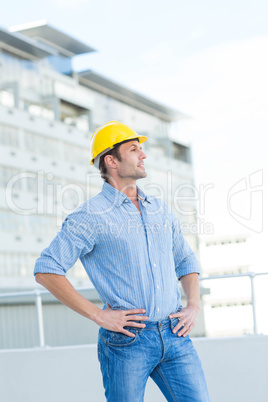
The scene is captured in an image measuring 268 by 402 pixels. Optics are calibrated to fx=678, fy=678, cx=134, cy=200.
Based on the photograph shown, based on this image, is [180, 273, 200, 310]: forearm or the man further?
[180, 273, 200, 310]: forearm

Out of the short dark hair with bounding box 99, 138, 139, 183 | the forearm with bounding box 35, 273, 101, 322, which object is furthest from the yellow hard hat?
the forearm with bounding box 35, 273, 101, 322

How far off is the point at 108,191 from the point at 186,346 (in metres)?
0.81

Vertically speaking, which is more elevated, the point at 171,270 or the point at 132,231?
the point at 132,231

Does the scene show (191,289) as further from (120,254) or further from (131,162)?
(131,162)

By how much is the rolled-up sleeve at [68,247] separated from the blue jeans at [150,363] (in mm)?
366

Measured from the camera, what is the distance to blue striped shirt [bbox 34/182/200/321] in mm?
3010

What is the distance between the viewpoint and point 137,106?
85875 millimetres

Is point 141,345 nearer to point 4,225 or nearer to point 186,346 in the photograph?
point 186,346

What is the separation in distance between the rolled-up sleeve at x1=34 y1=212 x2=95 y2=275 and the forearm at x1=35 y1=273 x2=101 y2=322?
0.10 feet

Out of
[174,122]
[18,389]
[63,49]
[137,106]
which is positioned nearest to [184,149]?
[174,122]

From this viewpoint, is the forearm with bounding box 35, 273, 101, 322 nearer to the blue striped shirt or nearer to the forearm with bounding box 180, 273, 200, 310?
the blue striped shirt

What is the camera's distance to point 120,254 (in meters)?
3.05

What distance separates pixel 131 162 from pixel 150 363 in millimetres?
956

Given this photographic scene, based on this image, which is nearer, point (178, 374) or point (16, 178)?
point (178, 374)
